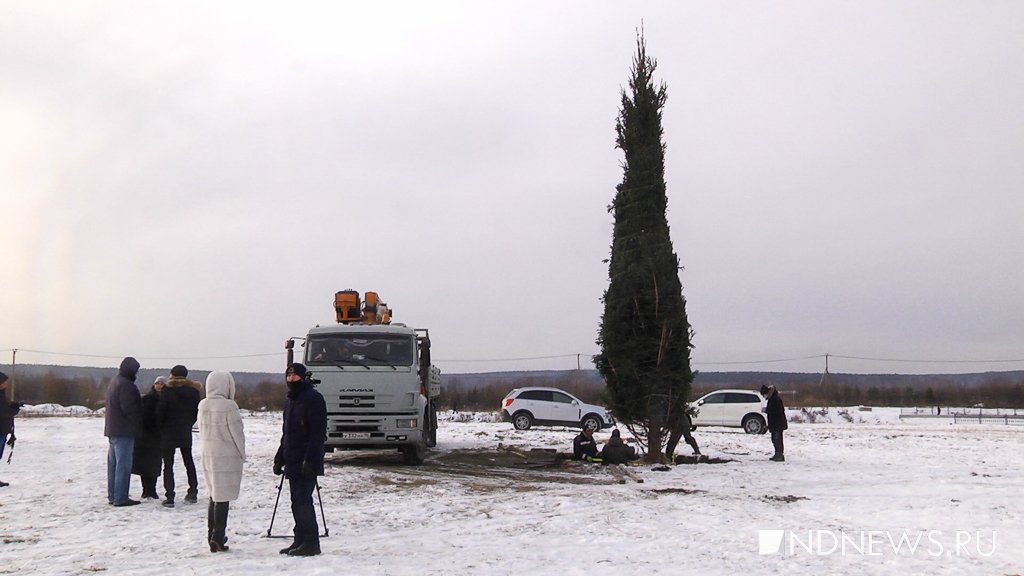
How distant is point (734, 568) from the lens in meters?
6.99

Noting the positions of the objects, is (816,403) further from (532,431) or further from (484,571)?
(484,571)

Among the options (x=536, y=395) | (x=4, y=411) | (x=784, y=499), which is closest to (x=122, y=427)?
(x=4, y=411)

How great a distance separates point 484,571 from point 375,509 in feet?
11.7

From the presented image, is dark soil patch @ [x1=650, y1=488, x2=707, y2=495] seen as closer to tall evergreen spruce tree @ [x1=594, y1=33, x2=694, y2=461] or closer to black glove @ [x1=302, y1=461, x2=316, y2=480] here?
tall evergreen spruce tree @ [x1=594, y1=33, x2=694, y2=461]

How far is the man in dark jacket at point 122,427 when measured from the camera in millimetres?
9594

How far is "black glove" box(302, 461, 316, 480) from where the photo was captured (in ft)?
23.6

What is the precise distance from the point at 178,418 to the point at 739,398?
65.3ft

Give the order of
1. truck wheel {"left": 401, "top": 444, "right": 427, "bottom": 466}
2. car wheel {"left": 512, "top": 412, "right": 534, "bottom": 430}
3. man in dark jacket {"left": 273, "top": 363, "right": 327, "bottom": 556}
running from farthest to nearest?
1. car wheel {"left": 512, "top": 412, "right": 534, "bottom": 430}
2. truck wheel {"left": 401, "top": 444, "right": 427, "bottom": 466}
3. man in dark jacket {"left": 273, "top": 363, "right": 327, "bottom": 556}

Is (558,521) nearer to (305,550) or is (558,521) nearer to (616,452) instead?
(305,550)

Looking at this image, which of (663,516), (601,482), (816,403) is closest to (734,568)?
(663,516)

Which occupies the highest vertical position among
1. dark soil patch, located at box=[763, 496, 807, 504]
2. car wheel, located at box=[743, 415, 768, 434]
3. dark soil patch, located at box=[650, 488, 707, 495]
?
dark soil patch, located at box=[763, 496, 807, 504]

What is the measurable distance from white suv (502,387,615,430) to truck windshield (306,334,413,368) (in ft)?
37.4

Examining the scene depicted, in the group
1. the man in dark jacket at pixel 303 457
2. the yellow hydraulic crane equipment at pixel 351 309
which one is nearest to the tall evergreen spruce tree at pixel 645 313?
the yellow hydraulic crane equipment at pixel 351 309

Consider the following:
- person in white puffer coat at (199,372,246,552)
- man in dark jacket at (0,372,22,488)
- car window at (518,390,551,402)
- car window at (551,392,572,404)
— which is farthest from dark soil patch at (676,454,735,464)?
man in dark jacket at (0,372,22,488)
